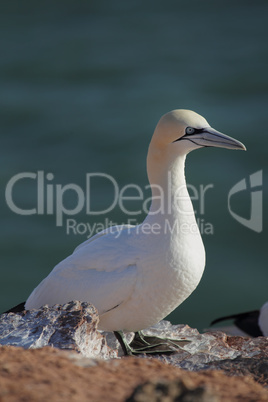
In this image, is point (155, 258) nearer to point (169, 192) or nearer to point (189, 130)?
point (169, 192)

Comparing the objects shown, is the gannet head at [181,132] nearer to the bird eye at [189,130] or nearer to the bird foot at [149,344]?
the bird eye at [189,130]

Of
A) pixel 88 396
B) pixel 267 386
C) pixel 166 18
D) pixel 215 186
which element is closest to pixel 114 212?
pixel 215 186

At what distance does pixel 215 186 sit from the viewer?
28.1 feet

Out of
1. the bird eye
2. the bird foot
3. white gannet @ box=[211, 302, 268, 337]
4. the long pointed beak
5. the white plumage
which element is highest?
the bird eye

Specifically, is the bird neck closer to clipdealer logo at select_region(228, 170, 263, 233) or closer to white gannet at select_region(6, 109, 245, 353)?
white gannet at select_region(6, 109, 245, 353)

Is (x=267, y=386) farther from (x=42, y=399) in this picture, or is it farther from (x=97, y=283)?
(x=97, y=283)

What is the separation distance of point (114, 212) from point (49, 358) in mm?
5632

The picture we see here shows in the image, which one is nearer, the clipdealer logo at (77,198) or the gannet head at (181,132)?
the gannet head at (181,132)

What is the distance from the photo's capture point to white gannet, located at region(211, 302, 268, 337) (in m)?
6.86

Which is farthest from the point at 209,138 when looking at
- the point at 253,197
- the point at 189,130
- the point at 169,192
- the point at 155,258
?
the point at 253,197

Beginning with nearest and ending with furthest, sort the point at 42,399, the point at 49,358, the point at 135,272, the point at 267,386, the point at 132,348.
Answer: the point at 42,399
the point at 49,358
the point at 267,386
the point at 135,272
the point at 132,348

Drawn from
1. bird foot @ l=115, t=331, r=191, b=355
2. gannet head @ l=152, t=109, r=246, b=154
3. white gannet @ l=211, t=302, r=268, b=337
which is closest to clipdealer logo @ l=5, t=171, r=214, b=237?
white gannet @ l=211, t=302, r=268, b=337

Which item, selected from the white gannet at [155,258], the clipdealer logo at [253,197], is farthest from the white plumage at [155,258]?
the clipdealer logo at [253,197]

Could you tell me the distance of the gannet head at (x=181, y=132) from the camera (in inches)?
179
